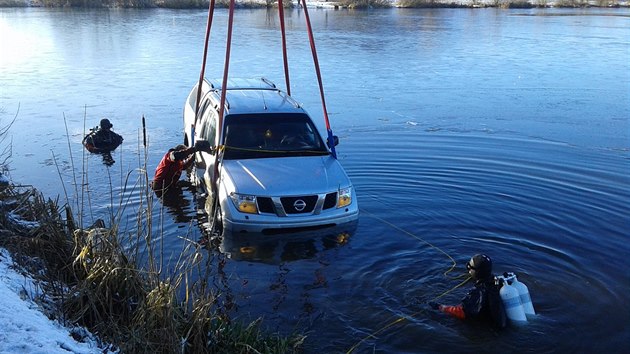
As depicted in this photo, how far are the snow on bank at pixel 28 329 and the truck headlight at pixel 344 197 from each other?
477 centimetres

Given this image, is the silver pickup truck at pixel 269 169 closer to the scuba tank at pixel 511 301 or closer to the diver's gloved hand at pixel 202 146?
the diver's gloved hand at pixel 202 146

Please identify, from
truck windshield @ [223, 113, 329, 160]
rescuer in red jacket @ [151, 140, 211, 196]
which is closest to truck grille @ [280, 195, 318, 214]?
truck windshield @ [223, 113, 329, 160]

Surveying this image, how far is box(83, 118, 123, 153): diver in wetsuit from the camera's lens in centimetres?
1427

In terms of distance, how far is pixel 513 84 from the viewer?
2191 cm

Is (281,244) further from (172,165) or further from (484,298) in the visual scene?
(484,298)

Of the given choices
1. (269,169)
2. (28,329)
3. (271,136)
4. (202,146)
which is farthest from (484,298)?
(202,146)

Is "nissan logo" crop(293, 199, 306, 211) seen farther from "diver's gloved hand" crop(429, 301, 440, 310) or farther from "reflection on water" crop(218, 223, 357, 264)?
"diver's gloved hand" crop(429, 301, 440, 310)

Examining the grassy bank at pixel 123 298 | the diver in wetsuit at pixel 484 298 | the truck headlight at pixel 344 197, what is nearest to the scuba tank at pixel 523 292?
the diver in wetsuit at pixel 484 298

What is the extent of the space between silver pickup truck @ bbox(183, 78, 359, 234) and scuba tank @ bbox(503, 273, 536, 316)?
306 centimetres

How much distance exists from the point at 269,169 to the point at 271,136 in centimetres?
96

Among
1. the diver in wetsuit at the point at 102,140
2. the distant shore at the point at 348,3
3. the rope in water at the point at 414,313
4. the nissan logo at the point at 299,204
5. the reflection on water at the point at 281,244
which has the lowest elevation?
the rope in water at the point at 414,313

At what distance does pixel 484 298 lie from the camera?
6586 millimetres

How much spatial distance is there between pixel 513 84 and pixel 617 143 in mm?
7540

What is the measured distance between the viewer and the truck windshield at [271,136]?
391 inches
